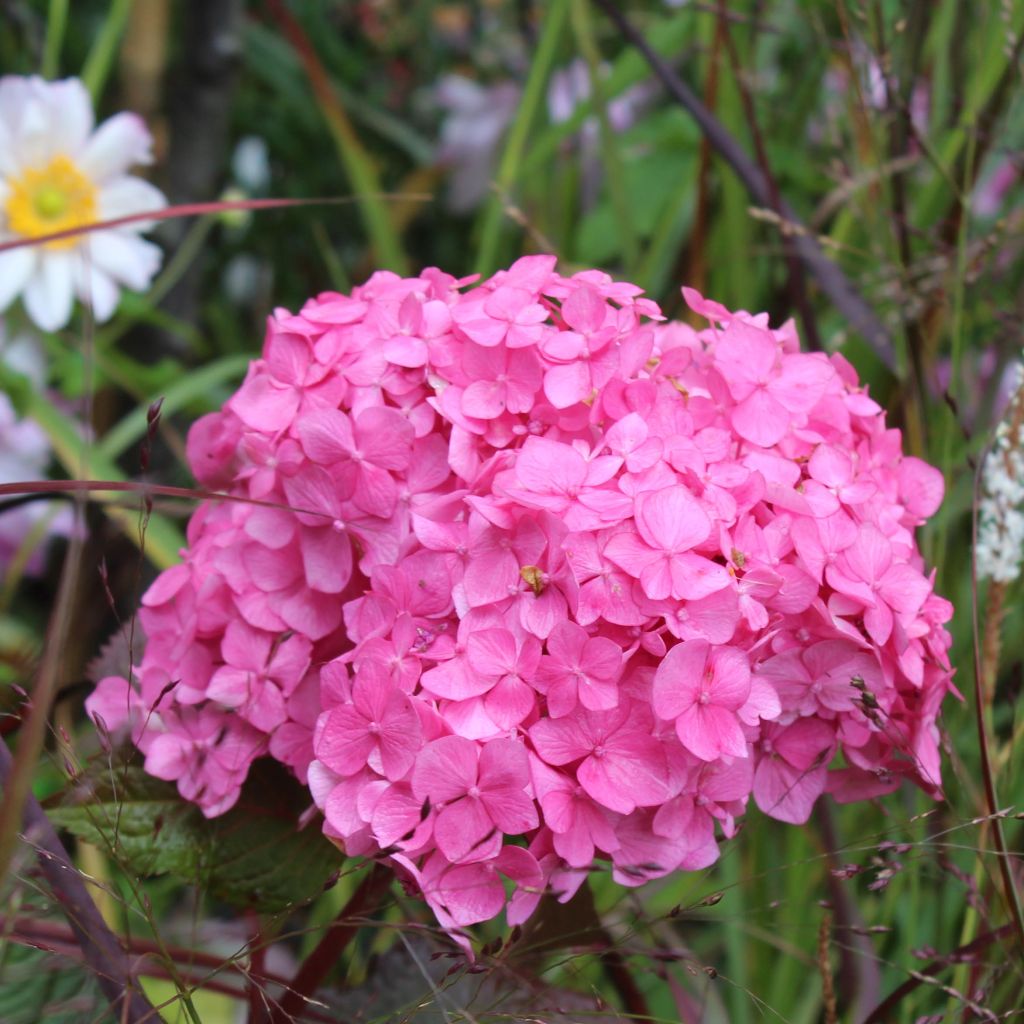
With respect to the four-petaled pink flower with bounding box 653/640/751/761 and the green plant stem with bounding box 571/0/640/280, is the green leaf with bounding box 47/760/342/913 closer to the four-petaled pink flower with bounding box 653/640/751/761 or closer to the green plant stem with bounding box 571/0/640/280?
the four-petaled pink flower with bounding box 653/640/751/761

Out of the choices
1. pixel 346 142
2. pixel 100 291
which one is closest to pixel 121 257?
pixel 100 291

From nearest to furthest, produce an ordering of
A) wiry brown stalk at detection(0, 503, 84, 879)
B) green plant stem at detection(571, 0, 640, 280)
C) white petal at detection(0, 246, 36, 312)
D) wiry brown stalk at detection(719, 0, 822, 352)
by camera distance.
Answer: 1. wiry brown stalk at detection(0, 503, 84, 879)
2. wiry brown stalk at detection(719, 0, 822, 352)
3. white petal at detection(0, 246, 36, 312)
4. green plant stem at detection(571, 0, 640, 280)

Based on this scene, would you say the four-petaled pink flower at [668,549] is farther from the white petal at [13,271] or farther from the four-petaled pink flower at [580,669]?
the white petal at [13,271]

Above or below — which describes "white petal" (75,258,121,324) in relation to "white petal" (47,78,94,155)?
below

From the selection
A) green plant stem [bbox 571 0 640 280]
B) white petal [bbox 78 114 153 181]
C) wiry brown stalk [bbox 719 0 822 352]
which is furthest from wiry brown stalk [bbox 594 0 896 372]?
white petal [bbox 78 114 153 181]

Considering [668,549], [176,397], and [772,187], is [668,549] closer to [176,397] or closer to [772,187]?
[772,187]

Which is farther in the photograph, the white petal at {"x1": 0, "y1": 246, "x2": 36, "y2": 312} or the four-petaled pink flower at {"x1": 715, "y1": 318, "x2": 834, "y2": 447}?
the white petal at {"x1": 0, "y1": 246, "x2": 36, "y2": 312}

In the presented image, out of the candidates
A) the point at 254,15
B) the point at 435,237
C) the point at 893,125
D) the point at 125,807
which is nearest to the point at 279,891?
the point at 125,807

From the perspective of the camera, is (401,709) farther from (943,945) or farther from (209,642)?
(943,945)
